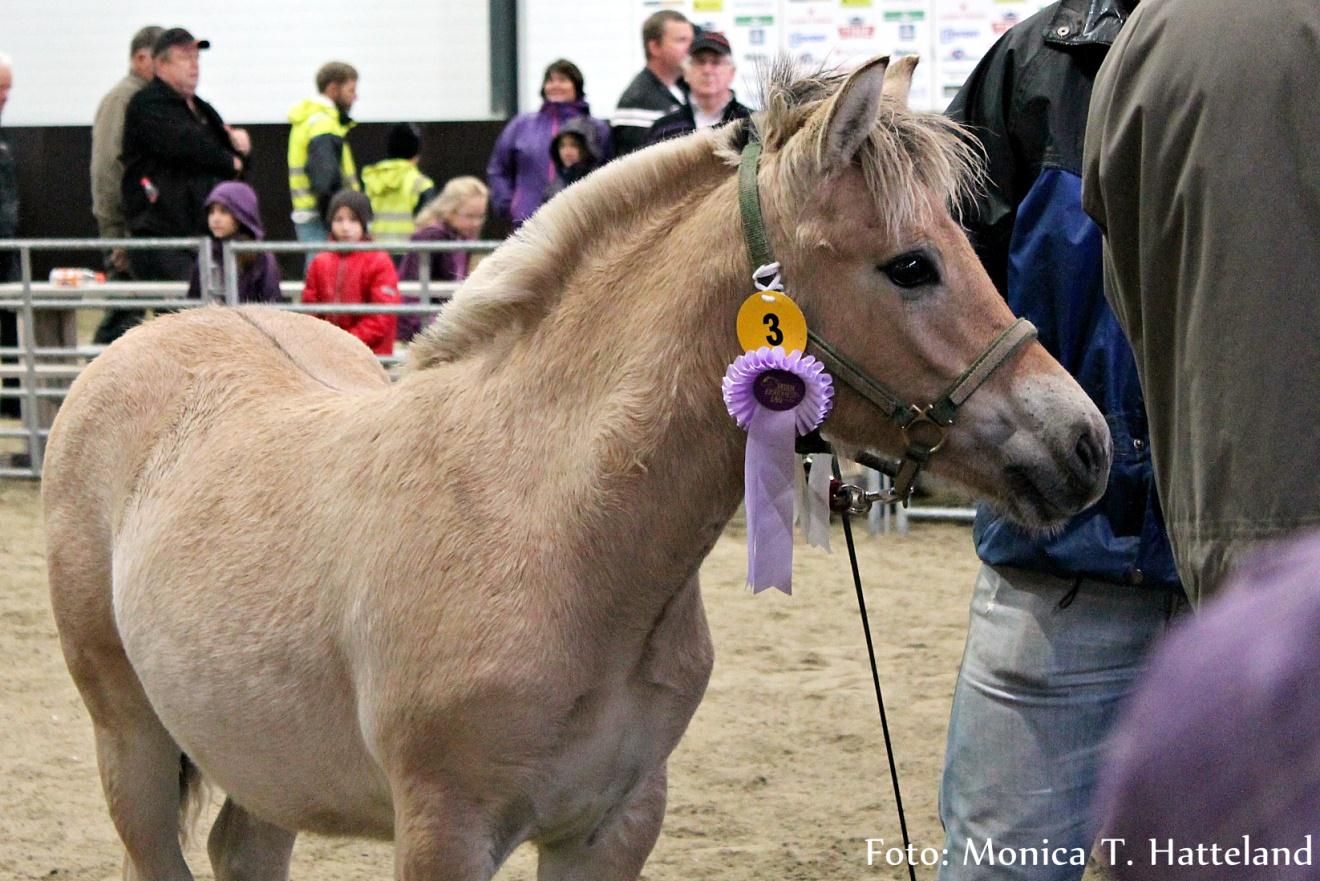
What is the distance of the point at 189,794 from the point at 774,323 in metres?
1.89

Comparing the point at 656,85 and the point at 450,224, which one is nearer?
the point at 656,85

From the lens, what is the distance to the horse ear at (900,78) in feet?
8.14

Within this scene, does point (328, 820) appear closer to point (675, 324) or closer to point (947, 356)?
point (675, 324)

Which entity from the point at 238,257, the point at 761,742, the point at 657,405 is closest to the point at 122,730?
the point at 657,405

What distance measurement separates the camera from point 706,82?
8.16 m

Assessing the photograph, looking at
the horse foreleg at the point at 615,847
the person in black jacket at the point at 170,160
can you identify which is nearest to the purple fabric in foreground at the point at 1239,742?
the horse foreleg at the point at 615,847

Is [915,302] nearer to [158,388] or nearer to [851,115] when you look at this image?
[851,115]

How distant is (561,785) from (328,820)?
57 centimetres

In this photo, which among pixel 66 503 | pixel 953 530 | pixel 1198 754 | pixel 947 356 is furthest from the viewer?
pixel 953 530

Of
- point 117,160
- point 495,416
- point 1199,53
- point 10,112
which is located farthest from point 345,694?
point 10,112

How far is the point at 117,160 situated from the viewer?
1025 centimetres

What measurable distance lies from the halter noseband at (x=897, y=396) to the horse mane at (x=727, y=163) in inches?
2.1

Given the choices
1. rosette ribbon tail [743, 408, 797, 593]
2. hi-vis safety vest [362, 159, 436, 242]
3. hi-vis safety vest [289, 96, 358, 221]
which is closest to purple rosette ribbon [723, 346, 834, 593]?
rosette ribbon tail [743, 408, 797, 593]

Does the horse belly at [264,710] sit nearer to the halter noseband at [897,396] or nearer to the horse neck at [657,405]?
the horse neck at [657,405]
